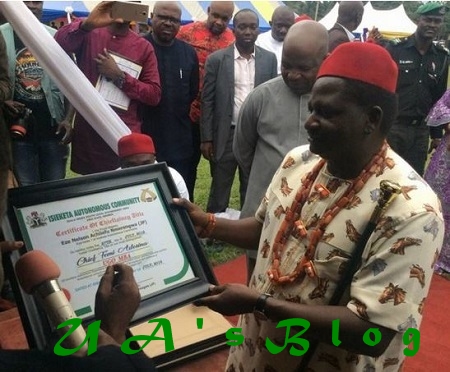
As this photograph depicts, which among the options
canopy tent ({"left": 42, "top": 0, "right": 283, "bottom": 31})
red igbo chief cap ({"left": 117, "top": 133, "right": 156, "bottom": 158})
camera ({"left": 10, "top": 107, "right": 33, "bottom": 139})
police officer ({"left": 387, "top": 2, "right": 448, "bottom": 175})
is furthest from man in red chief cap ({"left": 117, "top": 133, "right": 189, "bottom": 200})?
canopy tent ({"left": 42, "top": 0, "right": 283, "bottom": 31})

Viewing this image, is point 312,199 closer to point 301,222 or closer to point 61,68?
point 301,222

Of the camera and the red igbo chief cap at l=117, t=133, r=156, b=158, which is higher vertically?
the red igbo chief cap at l=117, t=133, r=156, b=158

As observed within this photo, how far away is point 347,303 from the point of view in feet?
5.11

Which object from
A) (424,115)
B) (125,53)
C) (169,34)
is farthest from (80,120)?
(424,115)

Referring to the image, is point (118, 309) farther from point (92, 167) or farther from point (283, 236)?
point (92, 167)

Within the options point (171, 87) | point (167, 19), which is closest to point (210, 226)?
point (171, 87)

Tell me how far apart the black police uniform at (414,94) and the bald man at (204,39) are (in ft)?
5.85

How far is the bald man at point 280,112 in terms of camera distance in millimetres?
2682

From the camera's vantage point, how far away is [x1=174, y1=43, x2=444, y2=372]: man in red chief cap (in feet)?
4.74

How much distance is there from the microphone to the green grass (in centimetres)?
180

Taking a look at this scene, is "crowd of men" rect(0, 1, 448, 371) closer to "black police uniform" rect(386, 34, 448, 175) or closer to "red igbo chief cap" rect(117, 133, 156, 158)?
"red igbo chief cap" rect(117, 133, 156, 158)

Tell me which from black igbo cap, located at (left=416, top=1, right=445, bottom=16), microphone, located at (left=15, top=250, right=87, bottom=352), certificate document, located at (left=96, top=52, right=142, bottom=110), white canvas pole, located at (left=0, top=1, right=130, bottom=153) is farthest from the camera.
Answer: black igbo cap, located at (left=416, top=1, right=445, bottom=16)

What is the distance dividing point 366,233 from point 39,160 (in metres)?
3.35

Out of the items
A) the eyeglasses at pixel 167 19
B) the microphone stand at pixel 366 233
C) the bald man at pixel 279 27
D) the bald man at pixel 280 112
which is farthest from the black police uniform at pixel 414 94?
the microphone stand at pixel 366 233
